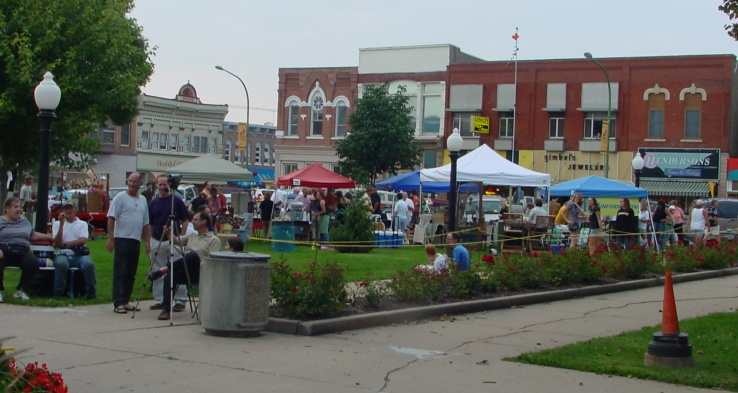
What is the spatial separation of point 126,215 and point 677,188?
4550 cm

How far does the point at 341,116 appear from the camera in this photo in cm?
6397

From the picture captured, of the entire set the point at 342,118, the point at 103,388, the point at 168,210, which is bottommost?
the point at 103,388

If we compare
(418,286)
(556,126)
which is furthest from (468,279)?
(556,126)

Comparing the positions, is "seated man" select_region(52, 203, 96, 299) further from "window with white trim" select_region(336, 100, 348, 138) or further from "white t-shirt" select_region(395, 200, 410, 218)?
"window with white trim" select_region(336, 100, 348, 138)

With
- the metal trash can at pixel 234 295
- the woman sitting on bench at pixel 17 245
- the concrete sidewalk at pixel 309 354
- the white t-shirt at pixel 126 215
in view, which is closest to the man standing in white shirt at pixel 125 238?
the white t-shirt at pixel 126 215

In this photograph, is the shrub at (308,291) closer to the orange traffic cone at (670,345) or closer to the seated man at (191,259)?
the seated man at (191,259)

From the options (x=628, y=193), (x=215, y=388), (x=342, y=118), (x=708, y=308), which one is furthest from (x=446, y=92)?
(x=215, y=388)

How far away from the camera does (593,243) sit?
2269cm

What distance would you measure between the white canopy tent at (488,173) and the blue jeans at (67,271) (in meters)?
15.8

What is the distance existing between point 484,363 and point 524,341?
179cm

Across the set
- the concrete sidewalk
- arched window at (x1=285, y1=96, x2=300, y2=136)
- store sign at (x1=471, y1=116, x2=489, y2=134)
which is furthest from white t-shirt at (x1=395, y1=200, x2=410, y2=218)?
arched window at (x1=285, y1=96, x2=300, y2=136)

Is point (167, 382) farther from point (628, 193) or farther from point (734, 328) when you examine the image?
point (628, 193)

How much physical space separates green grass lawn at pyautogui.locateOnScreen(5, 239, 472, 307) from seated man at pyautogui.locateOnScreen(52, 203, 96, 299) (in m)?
0.22

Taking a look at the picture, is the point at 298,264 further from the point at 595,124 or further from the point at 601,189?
the point at 595,124
